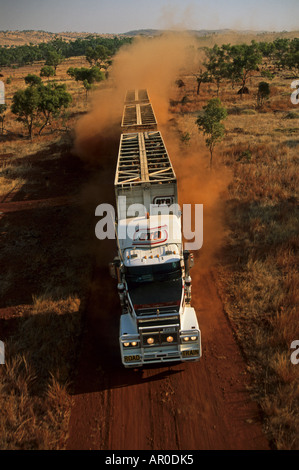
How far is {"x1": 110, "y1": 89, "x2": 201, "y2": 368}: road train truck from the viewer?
8.17m

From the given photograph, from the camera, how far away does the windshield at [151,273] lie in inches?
346

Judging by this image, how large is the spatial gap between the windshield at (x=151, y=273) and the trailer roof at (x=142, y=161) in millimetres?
4065

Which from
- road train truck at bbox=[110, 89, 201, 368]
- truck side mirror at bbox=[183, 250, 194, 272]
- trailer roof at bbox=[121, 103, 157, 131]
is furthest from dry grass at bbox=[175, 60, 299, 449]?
trailer roof at bbox=[121, 103, 157, 131]

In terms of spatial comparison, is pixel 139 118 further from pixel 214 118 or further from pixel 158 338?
pixel 158 338

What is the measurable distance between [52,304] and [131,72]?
45.1 meters

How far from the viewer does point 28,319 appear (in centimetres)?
1110

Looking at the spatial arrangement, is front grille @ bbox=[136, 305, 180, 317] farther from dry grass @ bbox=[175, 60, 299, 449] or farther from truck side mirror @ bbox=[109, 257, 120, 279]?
dry grass @ bbox=[175, 60, 299, 449]

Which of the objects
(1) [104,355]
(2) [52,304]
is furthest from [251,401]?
(2) [52,304]

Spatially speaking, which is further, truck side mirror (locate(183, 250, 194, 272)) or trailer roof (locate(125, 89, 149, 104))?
trailer roof (locate(125, 89, 149, 104))

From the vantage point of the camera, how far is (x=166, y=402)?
7.93 metres

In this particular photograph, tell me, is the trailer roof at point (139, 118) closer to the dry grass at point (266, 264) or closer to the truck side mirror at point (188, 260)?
the dry grass at point (266, 264)

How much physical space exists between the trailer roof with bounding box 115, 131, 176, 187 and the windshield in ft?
13.3

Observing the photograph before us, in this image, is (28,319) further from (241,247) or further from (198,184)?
(198,184)

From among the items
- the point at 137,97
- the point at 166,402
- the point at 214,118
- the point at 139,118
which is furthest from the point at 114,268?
the point at 137,97
